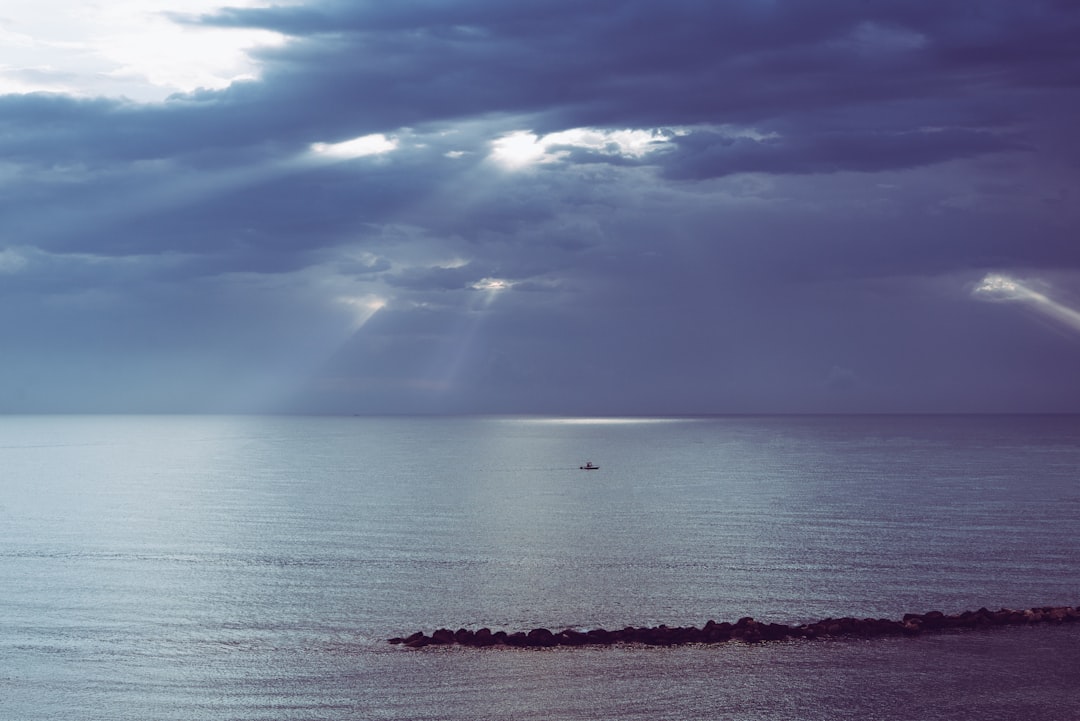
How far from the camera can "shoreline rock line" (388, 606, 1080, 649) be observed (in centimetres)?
4144

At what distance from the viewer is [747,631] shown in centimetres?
4231

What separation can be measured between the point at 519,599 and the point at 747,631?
13708 millimetres

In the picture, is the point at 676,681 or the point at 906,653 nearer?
the point at 676,681

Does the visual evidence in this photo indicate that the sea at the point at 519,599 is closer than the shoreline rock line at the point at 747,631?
Yes

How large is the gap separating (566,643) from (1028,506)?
72.7 metres

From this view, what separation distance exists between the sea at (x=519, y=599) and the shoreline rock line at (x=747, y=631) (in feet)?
3.02

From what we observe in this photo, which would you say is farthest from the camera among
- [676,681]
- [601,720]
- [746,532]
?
[746,532]

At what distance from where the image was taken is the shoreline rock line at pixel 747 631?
4144cm

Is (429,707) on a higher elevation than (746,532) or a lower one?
lower

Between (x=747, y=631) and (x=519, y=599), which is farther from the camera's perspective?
(x=519, y=599)

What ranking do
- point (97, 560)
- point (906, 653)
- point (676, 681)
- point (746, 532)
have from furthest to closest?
point (746, 532), point (97, 560), point (906, 653), point (676, 681)

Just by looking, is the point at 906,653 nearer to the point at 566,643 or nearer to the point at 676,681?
the point at 676,681

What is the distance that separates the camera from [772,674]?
37.1 metres

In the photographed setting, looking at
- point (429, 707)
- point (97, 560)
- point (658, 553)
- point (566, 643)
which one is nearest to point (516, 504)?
point (658, 553)
